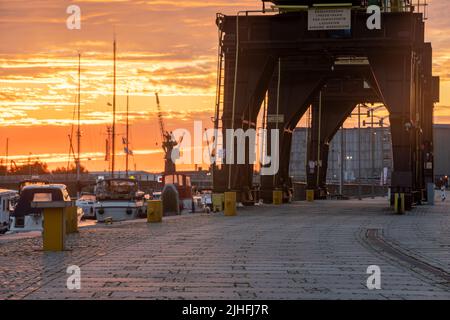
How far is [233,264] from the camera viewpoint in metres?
15.8

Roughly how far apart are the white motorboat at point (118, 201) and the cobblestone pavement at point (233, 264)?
2530cm

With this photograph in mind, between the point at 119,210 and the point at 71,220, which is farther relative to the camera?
the point at 119,210

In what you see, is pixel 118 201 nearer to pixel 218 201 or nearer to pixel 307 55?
pixel 218 201

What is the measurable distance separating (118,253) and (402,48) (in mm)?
29188

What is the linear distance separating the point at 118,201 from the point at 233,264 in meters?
38.6

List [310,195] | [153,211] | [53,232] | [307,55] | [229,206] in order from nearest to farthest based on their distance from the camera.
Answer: [53,232] < [153,211] < [229,206] < [307,55] < [310,195]

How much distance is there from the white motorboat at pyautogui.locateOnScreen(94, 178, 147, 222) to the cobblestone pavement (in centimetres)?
2530

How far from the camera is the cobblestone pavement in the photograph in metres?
11.9

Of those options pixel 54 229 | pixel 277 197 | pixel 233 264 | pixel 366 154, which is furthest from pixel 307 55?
pixel 366 154

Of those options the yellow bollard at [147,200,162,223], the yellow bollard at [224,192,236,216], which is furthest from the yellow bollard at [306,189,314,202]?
the yellow bollard at [147,200,162,223]
